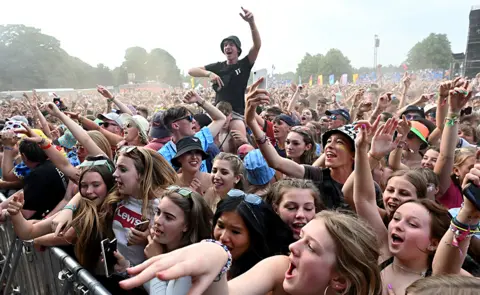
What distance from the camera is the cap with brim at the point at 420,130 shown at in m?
4.20

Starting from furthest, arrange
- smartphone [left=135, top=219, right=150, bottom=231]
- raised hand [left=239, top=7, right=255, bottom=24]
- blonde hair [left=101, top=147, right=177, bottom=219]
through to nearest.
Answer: raised hand [left=239, top=7, right=255, bottom=24] < blonde hair [left=101, top=147, right=177, bottom=219] < smartphone [left=135, top=219, right=150, bottom=231]

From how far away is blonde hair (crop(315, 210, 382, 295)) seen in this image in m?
1.61

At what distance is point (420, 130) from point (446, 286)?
139 inches

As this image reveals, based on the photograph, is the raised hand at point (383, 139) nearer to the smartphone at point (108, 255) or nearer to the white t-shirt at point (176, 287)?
the smartphone at point (108, 255)

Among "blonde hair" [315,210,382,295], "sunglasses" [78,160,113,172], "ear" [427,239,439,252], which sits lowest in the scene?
"ear" [427,239,439,252]

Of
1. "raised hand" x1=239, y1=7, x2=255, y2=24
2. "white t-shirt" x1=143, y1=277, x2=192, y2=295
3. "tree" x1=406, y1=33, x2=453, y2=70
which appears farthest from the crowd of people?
"tree" x1=406, y1=33, x2=453, y2=70

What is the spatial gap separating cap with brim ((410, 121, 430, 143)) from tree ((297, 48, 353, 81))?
69621 millimetres

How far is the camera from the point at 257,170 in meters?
3.45

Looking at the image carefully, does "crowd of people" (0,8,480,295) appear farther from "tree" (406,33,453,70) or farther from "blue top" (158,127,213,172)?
"tree" (406,33,453,70)

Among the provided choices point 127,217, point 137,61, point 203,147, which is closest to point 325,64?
point 137,61

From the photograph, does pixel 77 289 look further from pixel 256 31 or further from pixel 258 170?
pixel 256 31

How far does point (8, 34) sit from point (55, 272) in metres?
67.6

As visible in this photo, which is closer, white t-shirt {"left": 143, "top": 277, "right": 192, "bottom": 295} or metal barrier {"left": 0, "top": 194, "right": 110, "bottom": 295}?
white t-shirt {"left": 143, "top": 277, "right": 192, "bottom": 295}

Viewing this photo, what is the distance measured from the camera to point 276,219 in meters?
2.36
